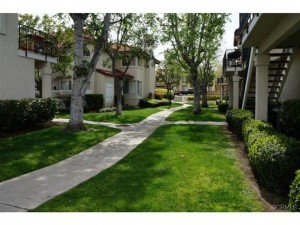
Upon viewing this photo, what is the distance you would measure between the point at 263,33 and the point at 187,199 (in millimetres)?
6555

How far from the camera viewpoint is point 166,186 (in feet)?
20.2

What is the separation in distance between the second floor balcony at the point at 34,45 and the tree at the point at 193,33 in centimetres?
911

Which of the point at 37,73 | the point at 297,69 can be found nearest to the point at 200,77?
the point at 37,73

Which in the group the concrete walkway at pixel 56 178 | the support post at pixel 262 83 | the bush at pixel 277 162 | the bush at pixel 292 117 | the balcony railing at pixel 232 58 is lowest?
the concrete walkway at pixel 56 178

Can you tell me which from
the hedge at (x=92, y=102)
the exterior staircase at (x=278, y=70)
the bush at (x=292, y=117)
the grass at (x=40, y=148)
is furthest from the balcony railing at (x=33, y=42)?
the bush at (x=292, y=117)

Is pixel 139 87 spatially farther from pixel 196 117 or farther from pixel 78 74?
pixel 78 74

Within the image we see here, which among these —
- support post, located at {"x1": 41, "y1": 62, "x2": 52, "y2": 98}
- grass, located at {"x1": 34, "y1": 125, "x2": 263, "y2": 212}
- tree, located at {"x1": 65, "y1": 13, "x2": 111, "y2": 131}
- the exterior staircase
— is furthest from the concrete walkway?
support post, located at {"x1": 41, "y1": 62, "x2": 52, "y2": 98}

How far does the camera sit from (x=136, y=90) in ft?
114

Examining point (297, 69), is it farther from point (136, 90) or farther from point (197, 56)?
point (136, 90)

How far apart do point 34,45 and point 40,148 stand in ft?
28.2

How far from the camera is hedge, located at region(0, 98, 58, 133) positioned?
12258 millimetres

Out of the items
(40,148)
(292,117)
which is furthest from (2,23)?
(292,117)

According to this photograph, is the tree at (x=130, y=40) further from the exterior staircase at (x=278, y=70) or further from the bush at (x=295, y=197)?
the bush at (x=295, y=197)

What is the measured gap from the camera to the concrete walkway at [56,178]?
543cm
